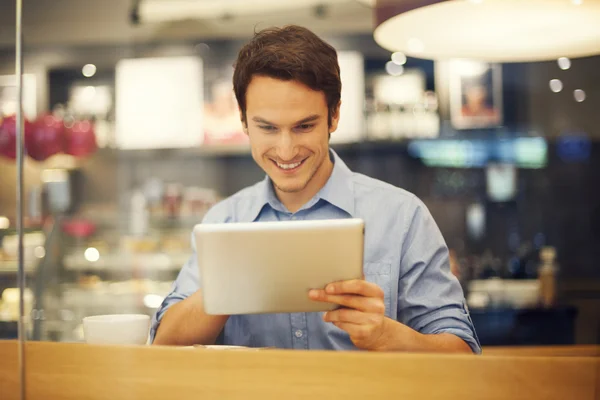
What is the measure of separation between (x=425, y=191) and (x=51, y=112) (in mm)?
2401

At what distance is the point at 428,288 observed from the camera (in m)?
1.66

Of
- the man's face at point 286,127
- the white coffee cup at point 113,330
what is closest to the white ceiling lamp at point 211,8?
the man's face at point 286,127

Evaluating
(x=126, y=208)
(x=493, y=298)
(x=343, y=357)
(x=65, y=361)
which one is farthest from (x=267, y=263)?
(x=126, y=208)

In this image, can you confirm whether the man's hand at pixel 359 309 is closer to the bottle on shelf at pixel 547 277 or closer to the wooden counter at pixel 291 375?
the wooden counter at pixel 291 375

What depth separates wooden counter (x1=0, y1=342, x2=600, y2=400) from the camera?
3.32 ft

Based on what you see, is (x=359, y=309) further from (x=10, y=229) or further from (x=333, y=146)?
(x=333, y=146)

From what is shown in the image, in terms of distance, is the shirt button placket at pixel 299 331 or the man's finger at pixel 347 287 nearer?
the man's finger at pixel 347 287

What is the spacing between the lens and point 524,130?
4141 millimetres

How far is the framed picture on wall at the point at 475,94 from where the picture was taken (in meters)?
4.05

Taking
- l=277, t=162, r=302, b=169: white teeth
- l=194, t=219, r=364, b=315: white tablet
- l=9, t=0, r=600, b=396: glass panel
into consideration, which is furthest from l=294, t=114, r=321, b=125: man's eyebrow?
l=9, t=0, r=600, b=396: glass panel

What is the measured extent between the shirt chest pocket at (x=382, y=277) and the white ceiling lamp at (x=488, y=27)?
0.56 metres

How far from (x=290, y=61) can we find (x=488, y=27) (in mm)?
502

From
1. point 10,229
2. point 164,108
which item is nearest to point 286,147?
point 10,229

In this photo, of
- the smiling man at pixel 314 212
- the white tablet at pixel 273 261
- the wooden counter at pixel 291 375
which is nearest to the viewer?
the wooden counter at pixel 291 375
